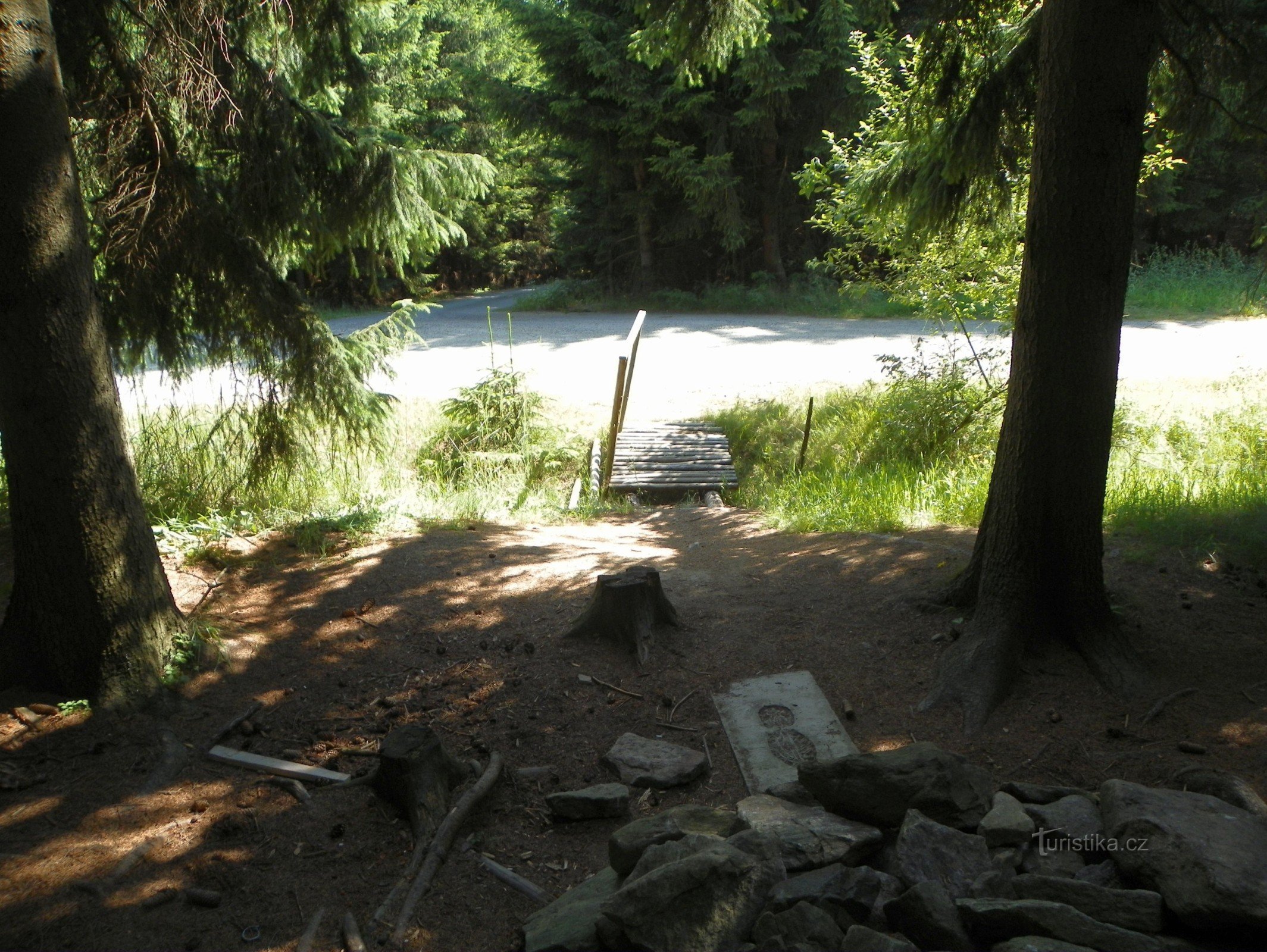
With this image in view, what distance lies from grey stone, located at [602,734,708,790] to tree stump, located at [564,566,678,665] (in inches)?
31.3

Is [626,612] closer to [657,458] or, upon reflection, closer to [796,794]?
[796,794]

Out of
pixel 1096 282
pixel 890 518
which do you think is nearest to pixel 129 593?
pixel 1096 282

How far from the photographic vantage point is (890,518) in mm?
7043

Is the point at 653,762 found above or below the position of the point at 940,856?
below

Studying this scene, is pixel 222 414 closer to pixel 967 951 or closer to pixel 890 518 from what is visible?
pixel 890 518

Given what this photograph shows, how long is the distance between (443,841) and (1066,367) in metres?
→ 3.39

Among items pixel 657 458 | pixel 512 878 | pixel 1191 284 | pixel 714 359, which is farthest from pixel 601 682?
pixel 1191 284

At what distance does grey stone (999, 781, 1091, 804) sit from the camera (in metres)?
3.17

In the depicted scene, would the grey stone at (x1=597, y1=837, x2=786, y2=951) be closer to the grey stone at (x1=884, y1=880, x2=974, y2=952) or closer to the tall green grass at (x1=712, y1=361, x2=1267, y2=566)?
the grey stone at (x1=884, y1=880, x2=974, y2=952)

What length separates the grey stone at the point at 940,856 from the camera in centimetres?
273

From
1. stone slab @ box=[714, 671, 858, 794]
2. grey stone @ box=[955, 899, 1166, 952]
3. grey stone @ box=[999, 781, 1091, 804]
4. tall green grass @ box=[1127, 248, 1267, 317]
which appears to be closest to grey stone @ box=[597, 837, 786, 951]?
grey stone @ box=[955, 899, 1166, 952]

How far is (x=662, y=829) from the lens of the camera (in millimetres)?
3006

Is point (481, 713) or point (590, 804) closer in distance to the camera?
point (590, 804)

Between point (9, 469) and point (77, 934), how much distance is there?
217cm
